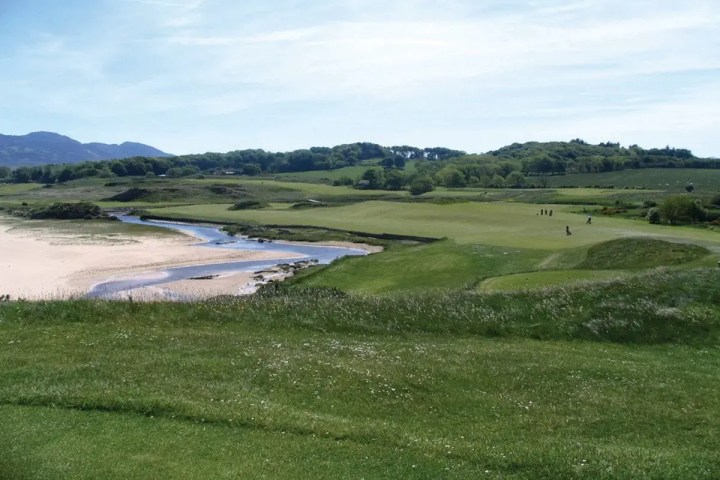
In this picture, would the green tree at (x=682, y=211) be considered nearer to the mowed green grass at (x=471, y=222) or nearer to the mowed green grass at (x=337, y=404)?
the mowed green grass at (x=471, y=222)

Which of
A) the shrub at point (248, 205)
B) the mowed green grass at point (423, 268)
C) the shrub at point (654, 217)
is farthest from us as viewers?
the shrub at point (248, 205)

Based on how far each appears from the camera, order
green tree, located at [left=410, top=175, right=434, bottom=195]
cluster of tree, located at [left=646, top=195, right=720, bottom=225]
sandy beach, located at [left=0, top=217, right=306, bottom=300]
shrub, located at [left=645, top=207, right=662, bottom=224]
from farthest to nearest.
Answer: green tree, located at [left=410, top=175, right=434, bottom=195], shrub, located at [left=645, top=207, right=662, bottom=224], cluster of tree, located at [left=646, top=195, right=720, bottom=225], sandy beach, located at [left=0, top=217, right=306, bottom=300]

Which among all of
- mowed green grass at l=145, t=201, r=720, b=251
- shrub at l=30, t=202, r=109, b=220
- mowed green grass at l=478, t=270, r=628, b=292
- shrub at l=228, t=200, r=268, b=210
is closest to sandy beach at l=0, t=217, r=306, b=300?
mowed green grass at l=478, t=270, r=628, b=292

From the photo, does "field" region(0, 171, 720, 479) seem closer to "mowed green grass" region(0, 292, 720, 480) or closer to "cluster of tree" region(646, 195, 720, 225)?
"mowed green grass" region(0, 292, 720, 480)

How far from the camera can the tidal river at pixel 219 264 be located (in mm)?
53875

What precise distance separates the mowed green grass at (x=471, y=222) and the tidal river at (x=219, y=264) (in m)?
11.4

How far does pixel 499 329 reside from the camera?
26.6 meters

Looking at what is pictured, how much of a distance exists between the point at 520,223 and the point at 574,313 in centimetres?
6097

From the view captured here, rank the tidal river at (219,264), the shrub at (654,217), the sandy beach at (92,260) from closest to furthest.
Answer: the sandy beach at (92,260), the tidal river at (219,264), the shrub at (654,217)

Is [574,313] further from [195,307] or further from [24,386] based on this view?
[24,386]

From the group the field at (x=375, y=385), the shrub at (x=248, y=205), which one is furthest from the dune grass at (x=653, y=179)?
the field at (x=375, y=385)

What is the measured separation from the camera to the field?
42.5ft

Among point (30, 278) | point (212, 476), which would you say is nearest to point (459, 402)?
point (212, 476)

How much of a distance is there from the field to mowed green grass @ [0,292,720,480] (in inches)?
2.6
